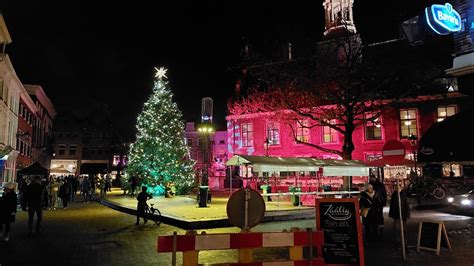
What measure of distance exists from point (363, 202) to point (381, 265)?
138 inches

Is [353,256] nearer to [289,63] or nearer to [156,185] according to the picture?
[289,63]

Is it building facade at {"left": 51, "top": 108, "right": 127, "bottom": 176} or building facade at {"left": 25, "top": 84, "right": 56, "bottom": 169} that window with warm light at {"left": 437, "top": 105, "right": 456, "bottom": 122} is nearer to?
building facade at {"left": 25, "top": 84, "right": 56, "bottom": 169}

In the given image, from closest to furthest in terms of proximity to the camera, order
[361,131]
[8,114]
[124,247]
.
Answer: [124,247] → [8,114] → [361,131]

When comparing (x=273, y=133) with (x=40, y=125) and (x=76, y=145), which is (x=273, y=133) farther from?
(x=76, y=145)

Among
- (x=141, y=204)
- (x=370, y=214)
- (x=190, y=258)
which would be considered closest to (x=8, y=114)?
(x=141, y=204)

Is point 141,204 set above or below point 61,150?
below

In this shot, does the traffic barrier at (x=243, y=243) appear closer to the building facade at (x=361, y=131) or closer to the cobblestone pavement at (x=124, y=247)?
the cobblestone pavement at (x=124, y=247)

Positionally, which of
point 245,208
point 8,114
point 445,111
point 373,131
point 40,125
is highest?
point 40,125

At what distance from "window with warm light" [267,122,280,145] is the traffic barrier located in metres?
32.4

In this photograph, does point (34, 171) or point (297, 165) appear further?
point (34, 171)

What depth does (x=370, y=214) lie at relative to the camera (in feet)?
35.2

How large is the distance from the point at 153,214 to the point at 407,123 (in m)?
26.0


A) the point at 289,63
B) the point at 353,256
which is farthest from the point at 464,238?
the point at 289,63

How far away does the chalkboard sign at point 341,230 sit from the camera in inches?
268
